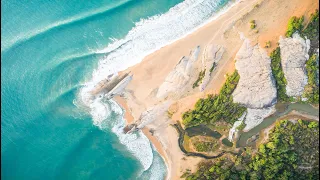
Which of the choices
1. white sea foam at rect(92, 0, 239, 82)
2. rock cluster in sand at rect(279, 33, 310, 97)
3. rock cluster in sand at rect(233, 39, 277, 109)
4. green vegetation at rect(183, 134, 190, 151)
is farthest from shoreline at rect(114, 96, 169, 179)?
rock cluster in sand at rect(279, 33, 310, 97)

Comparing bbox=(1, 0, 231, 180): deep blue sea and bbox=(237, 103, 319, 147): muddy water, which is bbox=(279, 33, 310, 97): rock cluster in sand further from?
bbox=(1, 0, 231, 180): deep blue sea

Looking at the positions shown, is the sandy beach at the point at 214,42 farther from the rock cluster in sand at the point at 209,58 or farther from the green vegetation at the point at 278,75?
the green vegetation at the point at 278,75

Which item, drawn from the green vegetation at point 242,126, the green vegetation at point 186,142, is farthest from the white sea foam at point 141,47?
the green vegetation at point 242,126

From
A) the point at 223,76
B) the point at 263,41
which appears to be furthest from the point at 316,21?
the point at 223,76

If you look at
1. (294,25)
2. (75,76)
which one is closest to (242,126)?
(294,25)

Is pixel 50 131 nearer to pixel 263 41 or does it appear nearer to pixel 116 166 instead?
pixel 116 166

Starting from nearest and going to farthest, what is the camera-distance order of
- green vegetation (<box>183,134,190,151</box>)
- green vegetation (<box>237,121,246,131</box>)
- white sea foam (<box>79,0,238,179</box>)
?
white sea foam (<box>79,0,238,179</box>)
green vegetation (<box>237,121,246,131</box>)
green vegetation (<box>183,134,190,151</box>)

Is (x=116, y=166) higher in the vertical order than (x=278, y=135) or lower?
higher
